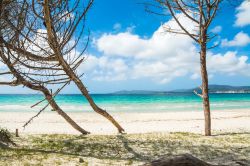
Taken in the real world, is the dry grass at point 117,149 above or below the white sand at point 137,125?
above

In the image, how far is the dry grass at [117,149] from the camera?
310 inches

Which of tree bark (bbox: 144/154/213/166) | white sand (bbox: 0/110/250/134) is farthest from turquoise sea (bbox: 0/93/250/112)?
tree bark (bbox: 144/154/213/166)

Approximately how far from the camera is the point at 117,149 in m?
9.62

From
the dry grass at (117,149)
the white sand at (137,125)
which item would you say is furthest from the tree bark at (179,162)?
the white sand at (137,125)

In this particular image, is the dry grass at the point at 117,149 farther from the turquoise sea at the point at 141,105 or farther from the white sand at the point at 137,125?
Result: the turquoise sea at the point at 141,105

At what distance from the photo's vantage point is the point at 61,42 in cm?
686

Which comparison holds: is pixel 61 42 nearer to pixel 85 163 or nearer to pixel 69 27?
pixel 69 27

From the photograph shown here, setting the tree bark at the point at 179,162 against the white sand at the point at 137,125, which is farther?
the white sand at the point at 137,125

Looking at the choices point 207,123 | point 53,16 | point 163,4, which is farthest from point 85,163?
point 163,4

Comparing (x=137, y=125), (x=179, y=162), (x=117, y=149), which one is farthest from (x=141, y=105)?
(x=179, y=162)

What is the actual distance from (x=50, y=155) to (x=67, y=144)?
5.81 feet

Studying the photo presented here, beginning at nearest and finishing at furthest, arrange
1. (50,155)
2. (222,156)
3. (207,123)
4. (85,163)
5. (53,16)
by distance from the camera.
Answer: (53,16) < (85,163) < (50,155) < (222,156) < (207,123)

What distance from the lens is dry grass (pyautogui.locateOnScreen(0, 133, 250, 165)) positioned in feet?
25.8

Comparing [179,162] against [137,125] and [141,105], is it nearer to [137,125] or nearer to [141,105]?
[137,125]
